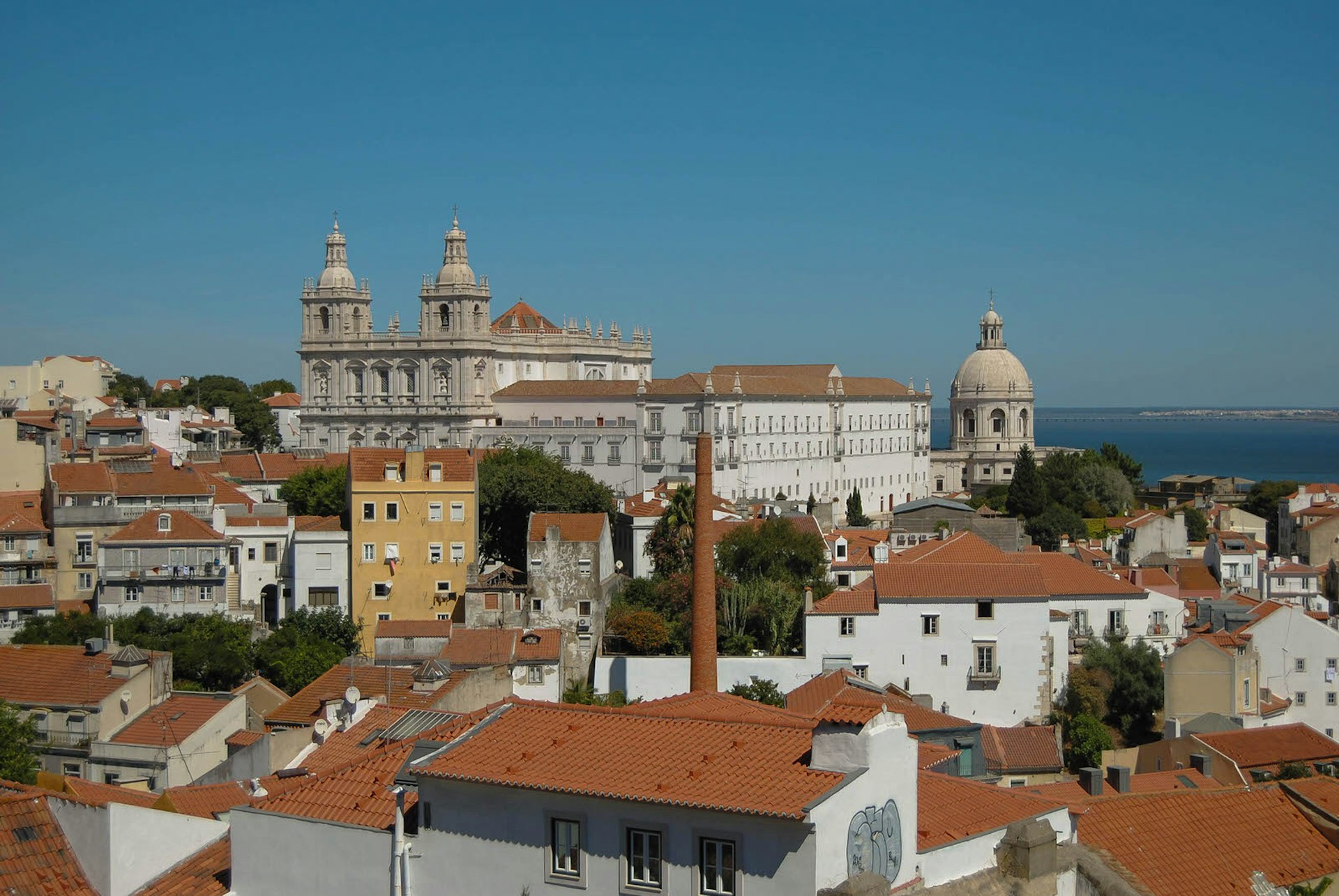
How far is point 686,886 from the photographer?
12.6 meters

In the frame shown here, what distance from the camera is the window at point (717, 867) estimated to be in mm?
12406

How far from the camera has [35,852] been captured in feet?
49.9

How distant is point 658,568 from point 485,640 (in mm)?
9126

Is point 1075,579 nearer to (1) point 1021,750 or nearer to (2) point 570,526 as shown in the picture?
(1) point 1021,750

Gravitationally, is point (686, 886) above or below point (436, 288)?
below

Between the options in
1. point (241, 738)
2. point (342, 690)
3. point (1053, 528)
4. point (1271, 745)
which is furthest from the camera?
point (1053, 528)

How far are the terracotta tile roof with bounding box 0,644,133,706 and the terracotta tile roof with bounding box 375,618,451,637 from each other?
8003mm

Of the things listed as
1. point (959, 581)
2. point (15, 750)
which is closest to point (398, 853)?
point (15, 750)

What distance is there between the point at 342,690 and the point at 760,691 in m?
9.90

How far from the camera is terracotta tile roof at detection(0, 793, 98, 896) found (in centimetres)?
1486

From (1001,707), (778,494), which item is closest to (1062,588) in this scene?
(1001,707)

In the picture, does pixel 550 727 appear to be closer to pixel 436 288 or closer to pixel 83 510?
pixel 83 510

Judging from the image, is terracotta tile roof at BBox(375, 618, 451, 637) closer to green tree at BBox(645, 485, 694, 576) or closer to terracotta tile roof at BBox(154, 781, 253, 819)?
green tree at BBox(645, 485, 694, 576)

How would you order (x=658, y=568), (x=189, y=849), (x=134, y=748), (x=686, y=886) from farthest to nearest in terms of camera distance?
(x=658, y=568), (x=134, y=748), (x=189, y=849), (x=686, y=886)
